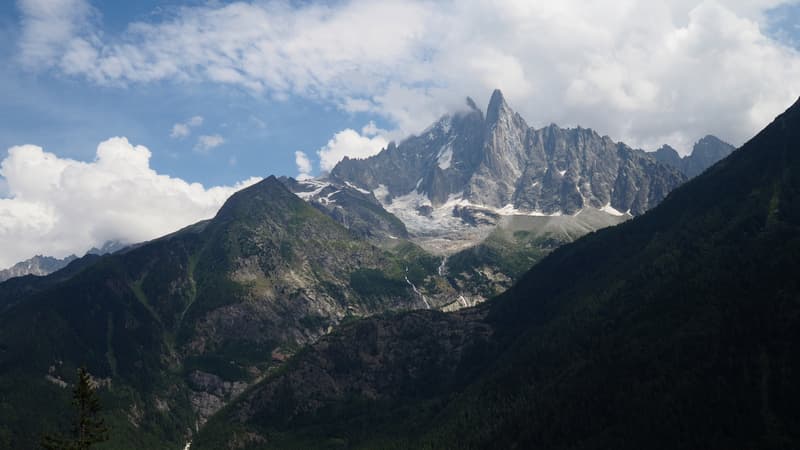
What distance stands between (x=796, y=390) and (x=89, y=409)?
20653cm

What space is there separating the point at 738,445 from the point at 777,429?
12.5 metres

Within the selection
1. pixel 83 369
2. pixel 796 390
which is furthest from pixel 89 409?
pixel 796 390

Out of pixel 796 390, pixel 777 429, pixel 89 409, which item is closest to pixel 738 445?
pixel 777 429

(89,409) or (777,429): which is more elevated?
(89,409)

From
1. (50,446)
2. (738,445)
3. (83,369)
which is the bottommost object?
(738,445)

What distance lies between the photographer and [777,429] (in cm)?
19400

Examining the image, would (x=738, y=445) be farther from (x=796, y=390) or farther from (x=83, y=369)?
(x=83, y=369)

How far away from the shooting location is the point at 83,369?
3580 inches

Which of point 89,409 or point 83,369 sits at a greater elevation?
point 83,369

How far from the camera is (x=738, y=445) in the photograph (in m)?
197

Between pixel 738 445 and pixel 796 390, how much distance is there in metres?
26.4

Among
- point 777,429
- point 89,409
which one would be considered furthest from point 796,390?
point 89,409

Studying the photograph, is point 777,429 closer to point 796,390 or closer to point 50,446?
point 796,390

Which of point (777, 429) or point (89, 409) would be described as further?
point (777, 429)
